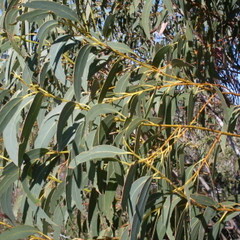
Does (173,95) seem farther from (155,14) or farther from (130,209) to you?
(155,14)

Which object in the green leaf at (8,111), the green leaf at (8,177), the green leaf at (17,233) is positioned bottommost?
the green leaf at (17,233)

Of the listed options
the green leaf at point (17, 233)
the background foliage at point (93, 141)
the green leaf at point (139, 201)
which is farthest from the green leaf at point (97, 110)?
the green leaf at point (17, 233)

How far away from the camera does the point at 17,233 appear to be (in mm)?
1384

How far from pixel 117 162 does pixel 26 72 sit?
41cm

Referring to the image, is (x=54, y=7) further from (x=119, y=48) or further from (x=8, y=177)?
(x=8, y=177)

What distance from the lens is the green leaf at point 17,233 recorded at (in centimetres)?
136

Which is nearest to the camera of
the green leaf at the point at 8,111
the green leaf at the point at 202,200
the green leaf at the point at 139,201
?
the green leaf at the point at 139,201

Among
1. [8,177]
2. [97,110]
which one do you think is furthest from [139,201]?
[8,177]

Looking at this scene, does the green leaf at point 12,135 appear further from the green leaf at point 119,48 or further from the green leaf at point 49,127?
the green leaf at point 119,48

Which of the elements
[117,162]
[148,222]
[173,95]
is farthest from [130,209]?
[173,95]

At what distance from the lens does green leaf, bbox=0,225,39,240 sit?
1.36 metres

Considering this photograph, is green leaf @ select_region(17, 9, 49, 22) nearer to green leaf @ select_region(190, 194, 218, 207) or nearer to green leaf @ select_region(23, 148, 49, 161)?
green leaf @ select_region(23, 148, 49, 161)

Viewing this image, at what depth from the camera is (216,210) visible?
1567 millimetres

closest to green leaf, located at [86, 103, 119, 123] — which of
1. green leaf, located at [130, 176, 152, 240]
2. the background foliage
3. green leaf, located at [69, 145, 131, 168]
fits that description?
the background foliage
